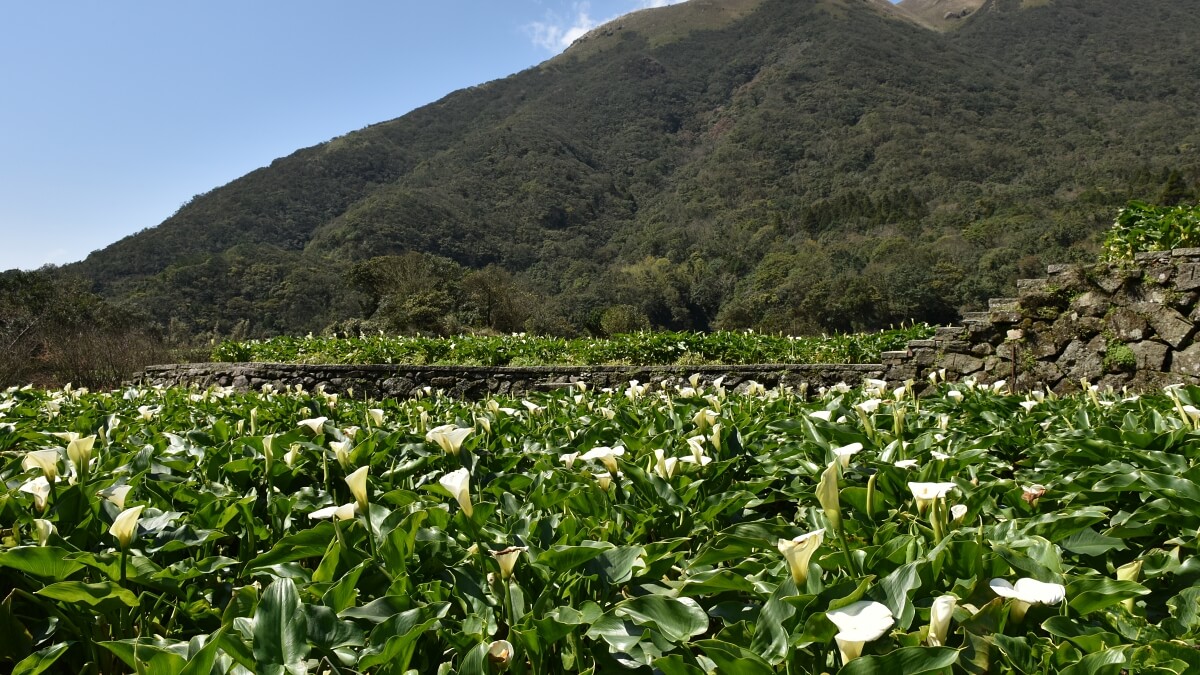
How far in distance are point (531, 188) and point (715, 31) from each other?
5045 centimetres

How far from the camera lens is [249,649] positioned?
3.22 feet

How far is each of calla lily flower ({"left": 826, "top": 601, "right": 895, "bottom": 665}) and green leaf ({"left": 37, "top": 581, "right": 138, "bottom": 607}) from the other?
1080 millimetres

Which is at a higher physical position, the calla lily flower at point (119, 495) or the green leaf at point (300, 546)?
the calla lily flower at point (119, 495)

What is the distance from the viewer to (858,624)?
33.0 inches

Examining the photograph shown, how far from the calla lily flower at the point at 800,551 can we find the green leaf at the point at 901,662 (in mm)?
190

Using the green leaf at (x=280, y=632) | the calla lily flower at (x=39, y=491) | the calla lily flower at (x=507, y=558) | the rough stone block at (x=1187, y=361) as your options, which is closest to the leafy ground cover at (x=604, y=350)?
the rough stone block at (x=1187, y=361)

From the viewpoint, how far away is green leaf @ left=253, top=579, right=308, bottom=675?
3.09 ft

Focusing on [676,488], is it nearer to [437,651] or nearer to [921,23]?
[437,651]

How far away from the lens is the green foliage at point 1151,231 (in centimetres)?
621

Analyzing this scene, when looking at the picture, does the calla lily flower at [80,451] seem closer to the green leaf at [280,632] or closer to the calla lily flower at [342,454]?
the calla lily flower at [342,454]

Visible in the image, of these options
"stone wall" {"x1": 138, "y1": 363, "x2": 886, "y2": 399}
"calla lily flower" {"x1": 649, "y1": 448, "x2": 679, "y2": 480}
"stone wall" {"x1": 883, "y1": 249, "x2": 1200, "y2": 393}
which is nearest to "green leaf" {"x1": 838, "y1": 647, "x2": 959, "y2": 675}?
"calla lily flower" {"x1": 649, "y1": 448, "x2": 679, "y2": 480}

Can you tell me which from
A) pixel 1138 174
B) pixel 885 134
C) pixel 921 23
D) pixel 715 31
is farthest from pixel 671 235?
pixel 921 23

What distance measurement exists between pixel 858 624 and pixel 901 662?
6 centimetres

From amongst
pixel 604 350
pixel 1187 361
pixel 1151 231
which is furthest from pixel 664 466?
pixel 604 350
